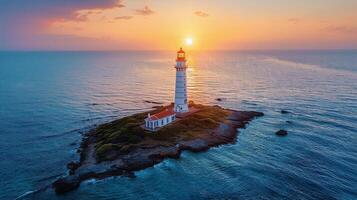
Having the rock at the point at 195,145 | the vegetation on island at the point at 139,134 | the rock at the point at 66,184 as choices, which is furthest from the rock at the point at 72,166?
the rock at the point at 195,145

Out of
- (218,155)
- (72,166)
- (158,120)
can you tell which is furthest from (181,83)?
(72,166)

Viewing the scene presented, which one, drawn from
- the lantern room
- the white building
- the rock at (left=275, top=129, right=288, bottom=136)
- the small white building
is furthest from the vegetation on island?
the lantern room

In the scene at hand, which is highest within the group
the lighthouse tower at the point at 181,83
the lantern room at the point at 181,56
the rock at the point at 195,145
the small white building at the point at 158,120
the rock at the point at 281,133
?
the lantern room at the point at 181,56

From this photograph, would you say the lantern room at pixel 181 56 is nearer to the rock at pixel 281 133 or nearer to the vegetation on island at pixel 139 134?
the vegetation on island at pixel 139 134

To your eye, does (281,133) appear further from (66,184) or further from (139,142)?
(66,184)

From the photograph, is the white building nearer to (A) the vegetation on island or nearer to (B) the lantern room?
(B) the lantern room

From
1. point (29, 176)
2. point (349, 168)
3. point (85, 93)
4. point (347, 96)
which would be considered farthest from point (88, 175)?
point (347, 96)
